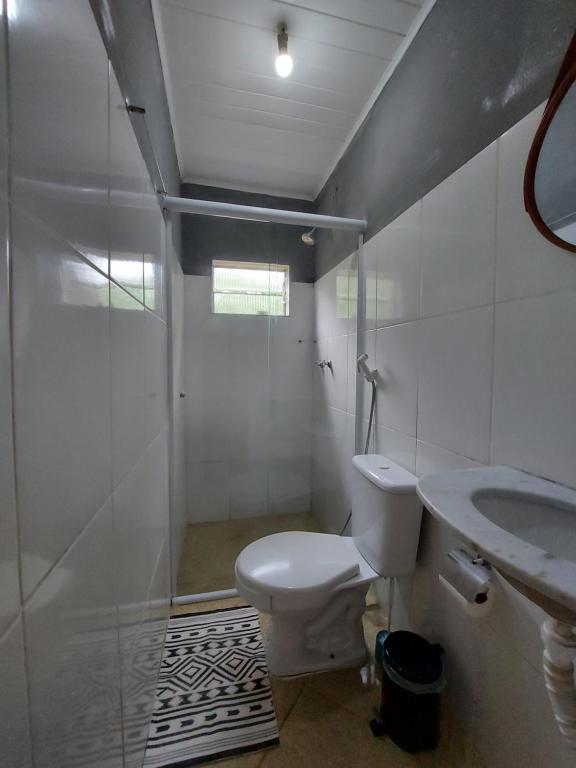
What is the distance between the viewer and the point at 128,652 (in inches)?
31.6

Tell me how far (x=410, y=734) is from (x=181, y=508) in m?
1.35

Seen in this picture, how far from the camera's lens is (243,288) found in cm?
204

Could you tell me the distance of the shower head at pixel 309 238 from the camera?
2.01 meters

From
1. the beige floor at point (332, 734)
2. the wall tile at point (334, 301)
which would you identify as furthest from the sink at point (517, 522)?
the wall tile at point (334, 301)

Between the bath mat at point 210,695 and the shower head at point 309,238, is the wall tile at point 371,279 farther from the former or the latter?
the bath mat at point 210,695

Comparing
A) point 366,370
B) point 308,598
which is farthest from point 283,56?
point 308,598

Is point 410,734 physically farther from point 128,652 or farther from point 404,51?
point 404,51

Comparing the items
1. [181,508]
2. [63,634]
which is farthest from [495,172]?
[181,508]

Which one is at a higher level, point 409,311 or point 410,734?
point 409,311

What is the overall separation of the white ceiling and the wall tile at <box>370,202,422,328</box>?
67 centimetres

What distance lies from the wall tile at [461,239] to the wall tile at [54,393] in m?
0.98

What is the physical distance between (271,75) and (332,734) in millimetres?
2505

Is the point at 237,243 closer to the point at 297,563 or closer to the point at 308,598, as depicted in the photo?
the point at 297,563

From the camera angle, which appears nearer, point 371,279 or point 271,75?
point 271,75
